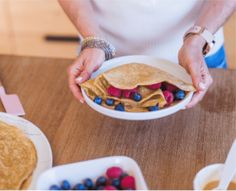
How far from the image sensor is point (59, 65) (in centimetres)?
141

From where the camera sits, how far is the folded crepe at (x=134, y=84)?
1.11 meters

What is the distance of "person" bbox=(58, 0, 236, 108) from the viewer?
1255 millimetres

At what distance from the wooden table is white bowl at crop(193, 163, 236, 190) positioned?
117 millimetres

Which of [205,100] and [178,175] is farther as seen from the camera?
[205,100]

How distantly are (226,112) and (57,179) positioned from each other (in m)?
0.51

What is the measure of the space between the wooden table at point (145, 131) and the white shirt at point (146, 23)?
214mm

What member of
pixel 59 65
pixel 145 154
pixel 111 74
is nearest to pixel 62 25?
pixel 59 65

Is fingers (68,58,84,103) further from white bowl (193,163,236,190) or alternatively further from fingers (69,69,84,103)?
white bowl (193,163,236,190)

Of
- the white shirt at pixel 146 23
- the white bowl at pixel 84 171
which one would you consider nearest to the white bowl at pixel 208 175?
the white bowl at pixel 84 171

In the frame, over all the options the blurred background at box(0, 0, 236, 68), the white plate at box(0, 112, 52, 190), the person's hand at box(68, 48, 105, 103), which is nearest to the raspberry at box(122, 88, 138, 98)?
the person's hand at box(68, 48, 105, 103)

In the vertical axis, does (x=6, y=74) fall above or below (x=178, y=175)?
below

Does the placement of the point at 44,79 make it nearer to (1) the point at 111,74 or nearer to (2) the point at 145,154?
(1) the point at 111,74

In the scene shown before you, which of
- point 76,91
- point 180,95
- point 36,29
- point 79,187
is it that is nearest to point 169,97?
point 180,95

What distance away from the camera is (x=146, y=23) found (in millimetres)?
1445
